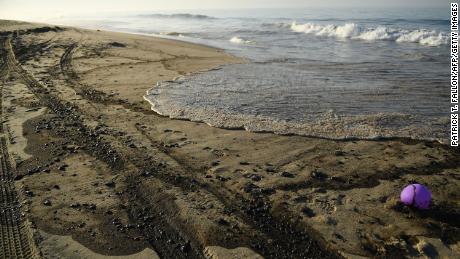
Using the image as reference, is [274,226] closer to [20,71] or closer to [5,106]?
[5,106]

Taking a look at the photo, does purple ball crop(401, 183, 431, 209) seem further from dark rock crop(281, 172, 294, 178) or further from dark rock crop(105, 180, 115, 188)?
dark rock crop(105, 180, 115, 188)

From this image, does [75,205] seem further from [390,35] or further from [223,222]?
[390,35]

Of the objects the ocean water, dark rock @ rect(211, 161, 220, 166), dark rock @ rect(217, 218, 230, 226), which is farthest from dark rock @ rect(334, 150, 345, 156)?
dark rock @ rect(217, 218, 230, 226)

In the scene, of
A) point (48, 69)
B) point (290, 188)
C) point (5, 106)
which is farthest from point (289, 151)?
point (48, 69)

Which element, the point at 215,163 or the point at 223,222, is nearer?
the point at 223,222

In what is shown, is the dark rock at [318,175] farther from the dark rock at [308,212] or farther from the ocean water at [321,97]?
the ocean water at [321,97]

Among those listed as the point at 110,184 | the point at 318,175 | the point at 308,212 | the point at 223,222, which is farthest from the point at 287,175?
the point at 110,184
